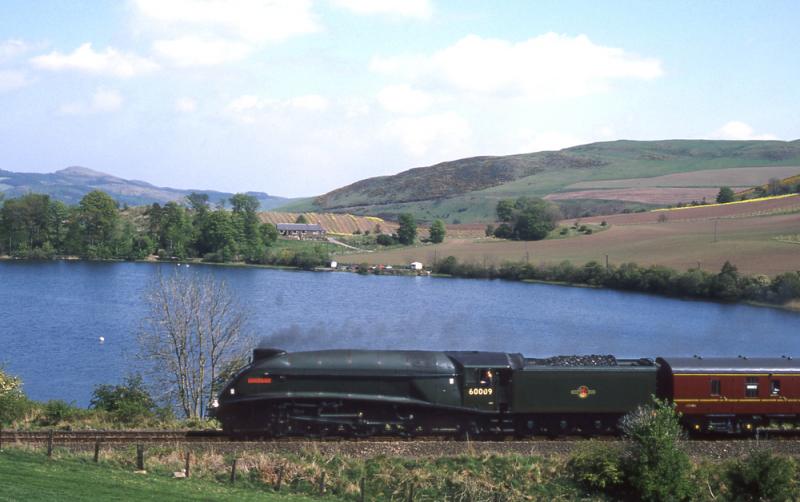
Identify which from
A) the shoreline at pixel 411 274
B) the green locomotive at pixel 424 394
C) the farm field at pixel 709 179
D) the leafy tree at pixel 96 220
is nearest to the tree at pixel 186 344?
the green locomotive at pixel 424 394

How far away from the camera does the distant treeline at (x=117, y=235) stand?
12181 centimetres

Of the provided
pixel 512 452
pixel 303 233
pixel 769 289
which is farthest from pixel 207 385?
pixel 303 233

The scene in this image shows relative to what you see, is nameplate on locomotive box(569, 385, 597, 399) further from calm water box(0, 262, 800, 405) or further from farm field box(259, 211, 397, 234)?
farm field box(259, 211, 397, 234)

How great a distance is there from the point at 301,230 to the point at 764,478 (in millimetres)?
135834

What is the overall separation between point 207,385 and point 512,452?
80.9 feet

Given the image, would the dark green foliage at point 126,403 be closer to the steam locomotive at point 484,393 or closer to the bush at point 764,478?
the steam locomotive at point 484,393

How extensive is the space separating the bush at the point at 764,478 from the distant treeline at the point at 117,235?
9696cm

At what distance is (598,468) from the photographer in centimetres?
2252

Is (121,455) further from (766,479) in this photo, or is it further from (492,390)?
(766,479)

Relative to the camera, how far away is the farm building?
15002 centimetres

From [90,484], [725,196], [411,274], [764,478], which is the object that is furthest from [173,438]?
[725,196]

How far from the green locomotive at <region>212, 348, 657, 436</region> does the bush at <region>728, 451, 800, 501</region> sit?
4.03 metres

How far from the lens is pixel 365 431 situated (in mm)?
24781

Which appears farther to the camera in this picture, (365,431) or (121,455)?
(365,431)
